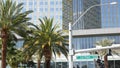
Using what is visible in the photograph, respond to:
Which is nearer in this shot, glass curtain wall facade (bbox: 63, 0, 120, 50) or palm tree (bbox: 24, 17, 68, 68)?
palm tree (bbox: 24, 17, 68, 68)

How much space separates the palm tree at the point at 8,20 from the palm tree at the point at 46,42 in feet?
14.2

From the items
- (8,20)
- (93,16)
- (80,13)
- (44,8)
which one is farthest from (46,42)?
(93,16)

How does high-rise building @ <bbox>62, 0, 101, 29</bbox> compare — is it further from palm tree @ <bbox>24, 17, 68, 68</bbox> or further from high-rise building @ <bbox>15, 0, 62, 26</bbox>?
palm tree @ <bbox>24, 17, 68, 68</bbox>

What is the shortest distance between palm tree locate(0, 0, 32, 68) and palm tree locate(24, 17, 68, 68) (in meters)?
4.33

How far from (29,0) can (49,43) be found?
90.1m

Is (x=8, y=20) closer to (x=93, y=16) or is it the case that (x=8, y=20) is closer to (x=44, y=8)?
(x=44, y=8)

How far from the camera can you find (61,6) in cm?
13700

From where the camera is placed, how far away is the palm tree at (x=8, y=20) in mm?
45031

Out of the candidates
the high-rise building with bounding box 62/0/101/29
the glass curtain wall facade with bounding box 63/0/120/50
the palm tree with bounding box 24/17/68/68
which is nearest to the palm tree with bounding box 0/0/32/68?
the palm tree with bounding box 24/17/68/68

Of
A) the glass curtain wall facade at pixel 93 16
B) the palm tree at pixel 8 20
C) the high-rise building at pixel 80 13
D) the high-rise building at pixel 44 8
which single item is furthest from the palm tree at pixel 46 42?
the glass curtain wall facade at pixel 93 16

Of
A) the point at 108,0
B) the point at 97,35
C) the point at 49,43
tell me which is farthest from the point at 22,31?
the point at 108,0

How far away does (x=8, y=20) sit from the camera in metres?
45.0

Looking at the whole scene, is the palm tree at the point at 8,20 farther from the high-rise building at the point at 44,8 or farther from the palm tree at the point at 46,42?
the high-rise building at the point at 44,8

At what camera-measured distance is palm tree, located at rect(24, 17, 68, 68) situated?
49034 millimetres
